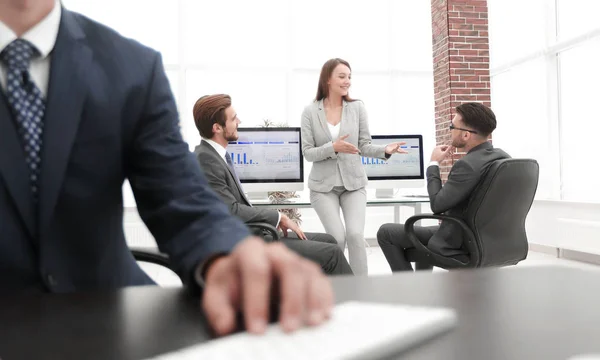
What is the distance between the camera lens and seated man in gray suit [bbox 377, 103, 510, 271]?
2.88 metres

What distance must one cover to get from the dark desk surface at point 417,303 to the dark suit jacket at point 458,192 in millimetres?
2019

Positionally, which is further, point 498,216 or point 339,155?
point 339,155

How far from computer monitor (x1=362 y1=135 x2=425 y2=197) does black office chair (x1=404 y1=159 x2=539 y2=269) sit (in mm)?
1964

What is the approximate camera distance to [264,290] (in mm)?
531

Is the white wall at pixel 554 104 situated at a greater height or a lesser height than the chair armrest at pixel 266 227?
greater

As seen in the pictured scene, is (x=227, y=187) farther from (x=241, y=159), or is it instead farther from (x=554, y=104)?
(x=554, y=104)

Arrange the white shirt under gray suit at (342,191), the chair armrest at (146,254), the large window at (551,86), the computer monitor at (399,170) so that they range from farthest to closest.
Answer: the large window at (551,86)
the computer monitor at (399,170)
the white shirt under gray suit at (342,191)
the chair armrest at (146,254)

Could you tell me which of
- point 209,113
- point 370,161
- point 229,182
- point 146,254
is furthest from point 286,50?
point 146,254

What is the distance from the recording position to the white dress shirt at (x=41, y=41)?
1.00 meters

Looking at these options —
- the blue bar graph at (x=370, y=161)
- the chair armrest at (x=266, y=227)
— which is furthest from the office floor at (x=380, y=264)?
the chair armrest at (x=266, y=227)

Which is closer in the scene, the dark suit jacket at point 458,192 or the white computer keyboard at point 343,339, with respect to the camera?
the white computer keyboard at point 343,339

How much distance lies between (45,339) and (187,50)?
23.9ft

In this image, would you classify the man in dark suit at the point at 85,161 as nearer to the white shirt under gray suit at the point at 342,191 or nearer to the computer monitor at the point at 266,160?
the white shirt under gray suit at the point at 342,191

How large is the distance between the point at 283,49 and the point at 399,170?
3.47 meters
